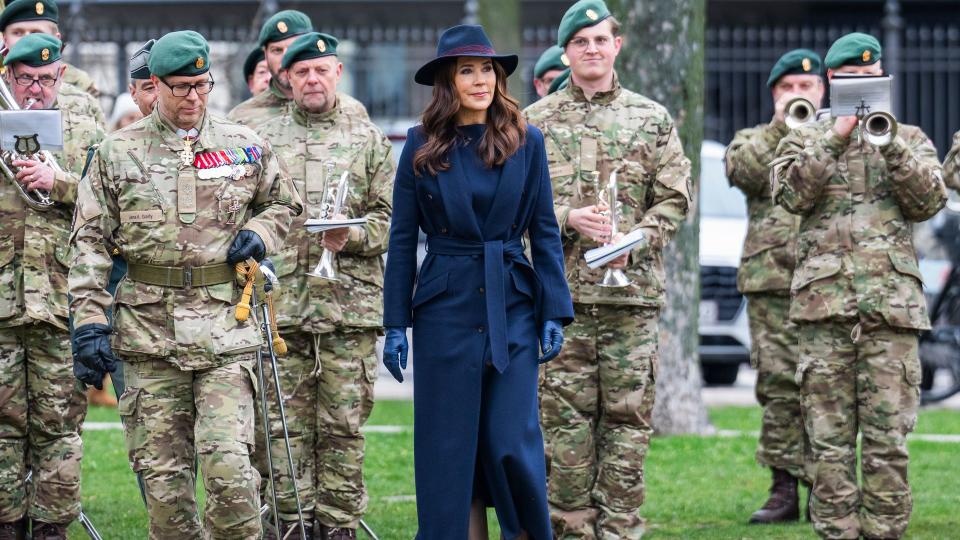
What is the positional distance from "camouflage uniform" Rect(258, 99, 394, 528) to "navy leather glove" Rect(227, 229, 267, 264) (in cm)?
128

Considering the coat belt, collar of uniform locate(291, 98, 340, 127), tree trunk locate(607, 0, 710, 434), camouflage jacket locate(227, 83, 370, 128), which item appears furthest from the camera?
tree trunk locate(607, 0, 710, 434)

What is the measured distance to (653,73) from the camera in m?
12.3

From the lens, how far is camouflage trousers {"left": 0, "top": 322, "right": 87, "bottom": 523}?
8.13 metres

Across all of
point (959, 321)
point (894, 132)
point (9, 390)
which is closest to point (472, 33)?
point (894, 132)

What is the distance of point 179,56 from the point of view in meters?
6.94

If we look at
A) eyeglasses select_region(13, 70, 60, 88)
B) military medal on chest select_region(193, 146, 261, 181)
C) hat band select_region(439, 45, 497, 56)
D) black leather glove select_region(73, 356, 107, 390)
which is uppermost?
eyeglasses select_region(13, 70, 60, 88)

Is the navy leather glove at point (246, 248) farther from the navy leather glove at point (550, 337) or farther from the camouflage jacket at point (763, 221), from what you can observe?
the camouflage jacket at point (763, 221)

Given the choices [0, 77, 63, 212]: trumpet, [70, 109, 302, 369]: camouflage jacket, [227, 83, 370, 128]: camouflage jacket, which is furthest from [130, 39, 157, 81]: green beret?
[70, 109, 302, 369]: camouflage jacket

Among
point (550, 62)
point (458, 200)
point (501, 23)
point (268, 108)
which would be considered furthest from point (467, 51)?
point (501, 23)

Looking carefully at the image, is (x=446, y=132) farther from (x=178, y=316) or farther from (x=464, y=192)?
(x=178, y=316)

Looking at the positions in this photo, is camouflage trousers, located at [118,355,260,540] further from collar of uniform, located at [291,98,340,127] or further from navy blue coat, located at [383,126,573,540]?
collar of uniform, located at [291,98,340,127]

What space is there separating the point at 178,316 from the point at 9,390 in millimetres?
1569

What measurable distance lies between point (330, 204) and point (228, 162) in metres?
1.24

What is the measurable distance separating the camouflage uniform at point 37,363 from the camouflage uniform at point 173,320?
1.14 meters
